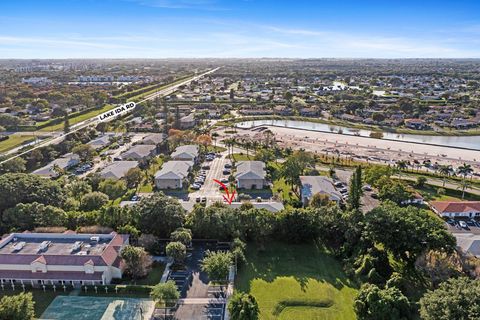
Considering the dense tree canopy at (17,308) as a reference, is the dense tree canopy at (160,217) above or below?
above

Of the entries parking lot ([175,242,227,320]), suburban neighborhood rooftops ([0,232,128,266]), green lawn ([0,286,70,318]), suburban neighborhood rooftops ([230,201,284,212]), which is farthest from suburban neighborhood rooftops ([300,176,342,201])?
green lawn ([0,286,70,318])

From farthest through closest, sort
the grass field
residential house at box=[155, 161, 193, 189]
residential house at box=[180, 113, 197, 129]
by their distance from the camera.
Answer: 1. residential house at box=[180, 113, 197, 129]
2. residential house at box=[155, 161, 193, 189]
3. the grass field

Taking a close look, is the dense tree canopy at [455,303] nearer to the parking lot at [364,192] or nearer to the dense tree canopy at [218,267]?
the dense tree canopy at [218,267]

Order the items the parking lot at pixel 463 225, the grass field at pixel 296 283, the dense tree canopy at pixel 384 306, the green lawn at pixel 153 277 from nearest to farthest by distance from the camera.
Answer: the dense tree canopy at pixel 384 306 < the grass field at pixel 296 283 < the green lawn at pixel 153 277 < the parking lot at pixel 463 225

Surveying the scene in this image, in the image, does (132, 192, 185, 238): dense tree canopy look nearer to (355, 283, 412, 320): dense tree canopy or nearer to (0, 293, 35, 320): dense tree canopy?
(0, 293, 35, 320): dense tree canopy

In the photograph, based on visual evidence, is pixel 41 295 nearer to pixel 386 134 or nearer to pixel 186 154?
pixel 186 154

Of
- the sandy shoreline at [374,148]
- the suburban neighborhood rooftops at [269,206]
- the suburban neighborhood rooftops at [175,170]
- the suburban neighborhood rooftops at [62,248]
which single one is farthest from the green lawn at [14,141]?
the suburban neighborhood rooftops at [269,206]

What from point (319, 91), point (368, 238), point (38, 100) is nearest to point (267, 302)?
point (368, 238)

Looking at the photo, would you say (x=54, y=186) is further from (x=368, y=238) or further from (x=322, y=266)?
(x=368, y=238)

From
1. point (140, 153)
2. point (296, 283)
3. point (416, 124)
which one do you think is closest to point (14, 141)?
point (140, 153)
